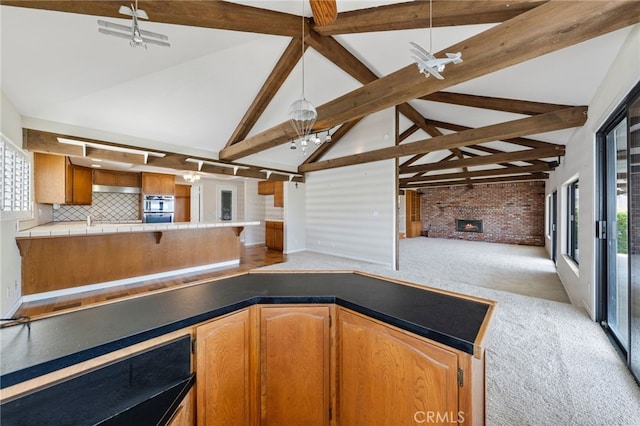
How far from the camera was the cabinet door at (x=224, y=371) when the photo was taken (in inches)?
43.8

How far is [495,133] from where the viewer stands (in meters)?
3.92

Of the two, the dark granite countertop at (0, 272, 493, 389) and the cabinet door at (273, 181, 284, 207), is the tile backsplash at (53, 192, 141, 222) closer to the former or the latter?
the cabinet door at (273, 181, 284, 207)

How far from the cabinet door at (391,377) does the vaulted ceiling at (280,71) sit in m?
2.22

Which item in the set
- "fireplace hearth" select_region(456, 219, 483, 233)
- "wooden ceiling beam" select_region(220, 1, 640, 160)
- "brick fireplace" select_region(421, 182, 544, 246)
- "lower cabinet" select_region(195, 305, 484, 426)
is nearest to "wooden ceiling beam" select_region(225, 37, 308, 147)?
"wooden ceiling beam" select_region(220, 1, 640, 160)

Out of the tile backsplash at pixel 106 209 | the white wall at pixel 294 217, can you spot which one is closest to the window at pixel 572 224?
the white wall at pixel 294 217

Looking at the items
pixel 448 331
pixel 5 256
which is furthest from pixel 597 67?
pixel 5 256

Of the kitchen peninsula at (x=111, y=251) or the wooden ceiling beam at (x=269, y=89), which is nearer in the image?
the wooden ceiling beam at (x=269, y=89)

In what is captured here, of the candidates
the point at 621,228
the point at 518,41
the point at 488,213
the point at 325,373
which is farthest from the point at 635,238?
the point at 488,213

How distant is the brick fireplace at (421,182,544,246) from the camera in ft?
30.3

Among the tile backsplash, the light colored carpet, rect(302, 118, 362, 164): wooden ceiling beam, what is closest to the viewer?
the light colored carpet

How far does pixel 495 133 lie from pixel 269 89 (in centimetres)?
368

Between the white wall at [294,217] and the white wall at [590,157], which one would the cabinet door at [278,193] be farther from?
the white wall at [590,157]

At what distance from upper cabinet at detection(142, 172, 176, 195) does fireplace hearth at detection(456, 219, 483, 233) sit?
11044 mm

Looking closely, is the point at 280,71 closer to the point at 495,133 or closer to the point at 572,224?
the point at 495,133
